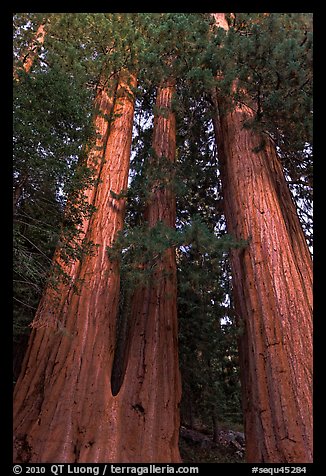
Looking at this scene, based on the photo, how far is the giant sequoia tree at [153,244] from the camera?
3.62 meters

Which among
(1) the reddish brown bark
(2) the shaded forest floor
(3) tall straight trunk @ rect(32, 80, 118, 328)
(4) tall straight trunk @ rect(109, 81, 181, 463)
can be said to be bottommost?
(2) the shaded forest floor

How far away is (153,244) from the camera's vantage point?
423 cm

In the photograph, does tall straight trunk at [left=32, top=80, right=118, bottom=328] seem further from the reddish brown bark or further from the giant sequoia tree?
the reddish brown bark

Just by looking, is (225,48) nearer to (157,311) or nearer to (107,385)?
(157,311)

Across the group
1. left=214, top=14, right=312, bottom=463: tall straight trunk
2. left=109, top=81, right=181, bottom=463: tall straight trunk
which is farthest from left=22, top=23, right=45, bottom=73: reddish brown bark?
left=214, top=14, right=312, bottom=463: tall straight trunk

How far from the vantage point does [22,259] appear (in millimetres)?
3904

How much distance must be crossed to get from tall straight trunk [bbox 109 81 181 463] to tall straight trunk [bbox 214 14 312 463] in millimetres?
823

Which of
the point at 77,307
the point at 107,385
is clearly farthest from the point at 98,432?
the point at 77,307

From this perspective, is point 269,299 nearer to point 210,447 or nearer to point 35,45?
point 210,447

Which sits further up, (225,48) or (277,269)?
(225,48)

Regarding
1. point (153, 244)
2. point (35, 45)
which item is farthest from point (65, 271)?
point (35, 45)

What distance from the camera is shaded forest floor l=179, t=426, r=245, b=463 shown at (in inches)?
263

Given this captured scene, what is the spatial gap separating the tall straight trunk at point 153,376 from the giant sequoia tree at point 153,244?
0.06 feet

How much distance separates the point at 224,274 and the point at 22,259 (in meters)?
3.50
